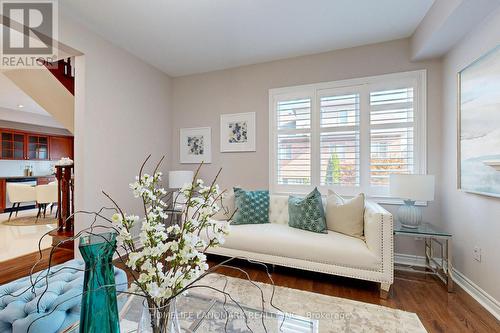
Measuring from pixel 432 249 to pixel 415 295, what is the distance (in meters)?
0.85

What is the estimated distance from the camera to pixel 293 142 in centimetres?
323

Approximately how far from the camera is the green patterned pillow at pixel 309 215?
95.2 inches

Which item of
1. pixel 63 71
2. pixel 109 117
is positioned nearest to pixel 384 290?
pixel 109 117

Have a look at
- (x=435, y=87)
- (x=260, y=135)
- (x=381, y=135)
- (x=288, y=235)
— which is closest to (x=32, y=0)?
(x=260, y=135)

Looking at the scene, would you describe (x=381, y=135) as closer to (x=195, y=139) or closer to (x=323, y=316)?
(x=323, y=316)

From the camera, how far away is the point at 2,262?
267cm

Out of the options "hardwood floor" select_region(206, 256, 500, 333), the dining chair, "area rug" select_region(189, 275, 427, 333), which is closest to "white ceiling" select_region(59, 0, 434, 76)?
"area rug" select_region(189, 275, 427, 333)

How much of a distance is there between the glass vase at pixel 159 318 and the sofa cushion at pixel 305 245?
1.50 m

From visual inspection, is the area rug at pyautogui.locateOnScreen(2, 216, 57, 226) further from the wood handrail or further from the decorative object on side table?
the decorative object on side table

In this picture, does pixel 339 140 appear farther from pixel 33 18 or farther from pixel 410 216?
pixel 33 18

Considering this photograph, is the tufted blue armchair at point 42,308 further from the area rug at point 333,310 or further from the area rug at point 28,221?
the area rug at point 28,221

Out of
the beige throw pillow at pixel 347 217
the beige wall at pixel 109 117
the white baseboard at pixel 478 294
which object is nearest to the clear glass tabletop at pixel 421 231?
the beige throw pillow at pixel 347 217

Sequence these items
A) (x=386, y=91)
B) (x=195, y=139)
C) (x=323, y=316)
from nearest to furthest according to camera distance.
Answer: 1. (x=323, y=316)
2. (x=386, y=91)
3. (x=195, y=139)

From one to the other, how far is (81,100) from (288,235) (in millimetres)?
2744
